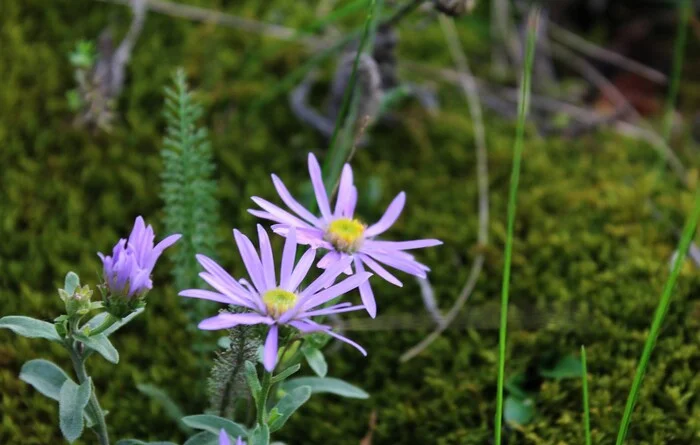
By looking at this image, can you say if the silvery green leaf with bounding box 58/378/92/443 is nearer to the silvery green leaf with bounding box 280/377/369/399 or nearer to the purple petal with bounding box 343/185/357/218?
the silvery green leaf with bounding box 280/377/369/399

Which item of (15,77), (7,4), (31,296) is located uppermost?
Result: (7,4)

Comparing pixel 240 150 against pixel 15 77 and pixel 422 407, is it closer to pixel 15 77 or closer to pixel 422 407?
pixel 15 77

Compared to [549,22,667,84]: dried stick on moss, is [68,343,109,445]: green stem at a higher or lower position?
lower

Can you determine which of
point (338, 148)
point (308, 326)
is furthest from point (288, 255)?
point (338, 148)

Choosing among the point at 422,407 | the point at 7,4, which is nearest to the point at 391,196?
the point at 422,407

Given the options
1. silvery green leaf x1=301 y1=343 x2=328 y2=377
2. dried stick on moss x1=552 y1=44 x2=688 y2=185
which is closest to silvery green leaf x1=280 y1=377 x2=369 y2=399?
silvery green leaf x1=301 y1=343 x2=328 y2=377

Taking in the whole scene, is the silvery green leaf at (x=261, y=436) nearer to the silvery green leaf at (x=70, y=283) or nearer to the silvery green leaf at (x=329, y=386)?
the silvery green leaf at (x=329, y=386)

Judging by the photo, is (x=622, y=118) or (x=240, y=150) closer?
(x=240, y=150)
